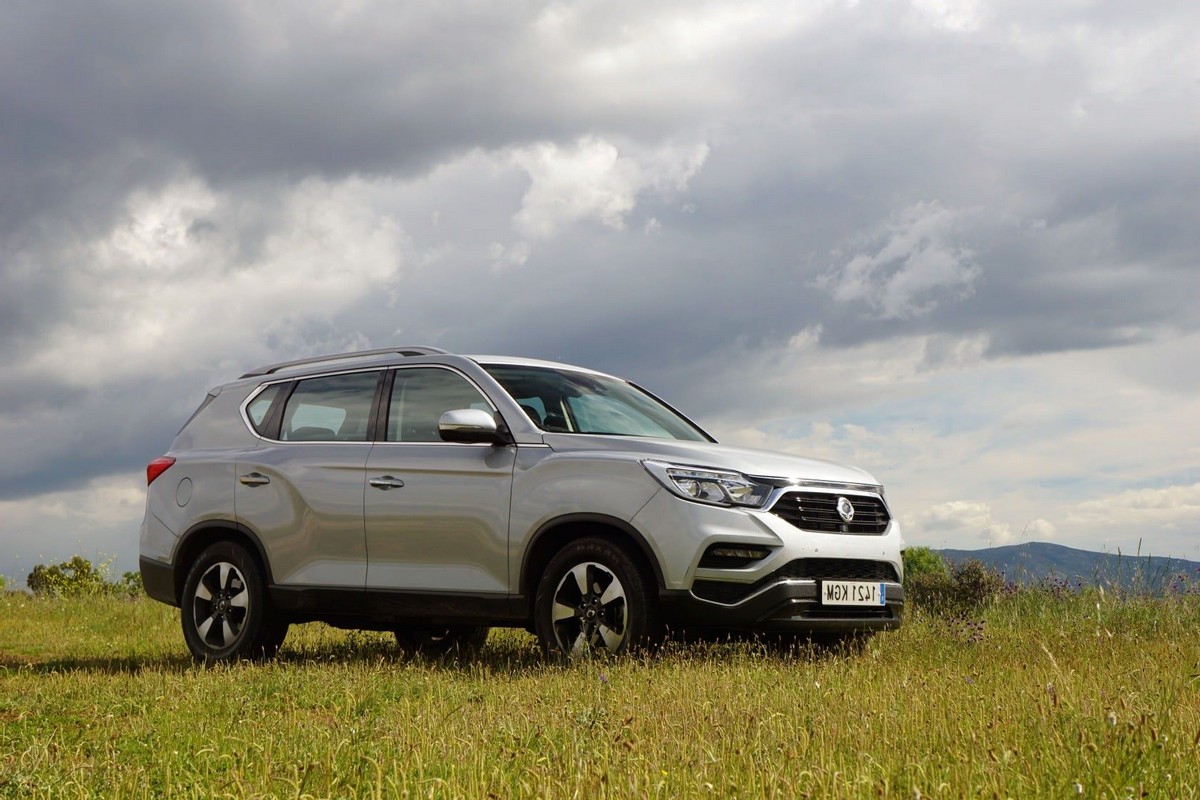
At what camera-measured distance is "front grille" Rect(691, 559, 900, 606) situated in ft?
24.1

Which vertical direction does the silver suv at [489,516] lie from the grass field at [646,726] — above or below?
above

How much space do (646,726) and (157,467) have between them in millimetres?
6293

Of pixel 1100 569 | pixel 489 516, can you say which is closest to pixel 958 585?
pixel 1100 569

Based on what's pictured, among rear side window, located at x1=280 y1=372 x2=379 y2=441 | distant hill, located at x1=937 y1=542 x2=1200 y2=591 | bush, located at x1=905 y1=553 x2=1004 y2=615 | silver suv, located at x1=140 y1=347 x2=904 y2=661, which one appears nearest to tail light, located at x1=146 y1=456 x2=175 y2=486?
silver suv, located at x1=140 y1=347 x2=904 y2=661

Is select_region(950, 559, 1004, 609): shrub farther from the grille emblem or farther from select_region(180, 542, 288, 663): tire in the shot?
select_region(180, 542, 288, 663): tire

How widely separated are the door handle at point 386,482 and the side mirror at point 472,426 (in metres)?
0.63

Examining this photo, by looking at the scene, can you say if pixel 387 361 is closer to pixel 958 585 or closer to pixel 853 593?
pixel 853 593

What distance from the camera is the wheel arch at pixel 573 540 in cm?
747

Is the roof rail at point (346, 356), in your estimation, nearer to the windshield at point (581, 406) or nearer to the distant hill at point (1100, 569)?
the windshield at point (581, 406)

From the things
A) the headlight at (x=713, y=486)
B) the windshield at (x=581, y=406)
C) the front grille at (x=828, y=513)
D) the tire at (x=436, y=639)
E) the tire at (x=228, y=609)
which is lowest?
the tire at (x=436, y=639)

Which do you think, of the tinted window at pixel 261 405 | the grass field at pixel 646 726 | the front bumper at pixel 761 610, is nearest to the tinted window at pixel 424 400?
the tinted window at pixel 261 405

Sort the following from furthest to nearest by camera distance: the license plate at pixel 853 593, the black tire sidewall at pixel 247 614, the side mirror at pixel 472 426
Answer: the black tire sidewall at pixel 247 614 < the side mirror at pixel 472 426 < the license plate at pixel 853 593

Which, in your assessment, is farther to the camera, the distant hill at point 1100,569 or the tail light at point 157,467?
the distant hill at point 1100,569

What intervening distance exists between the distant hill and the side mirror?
610cm
